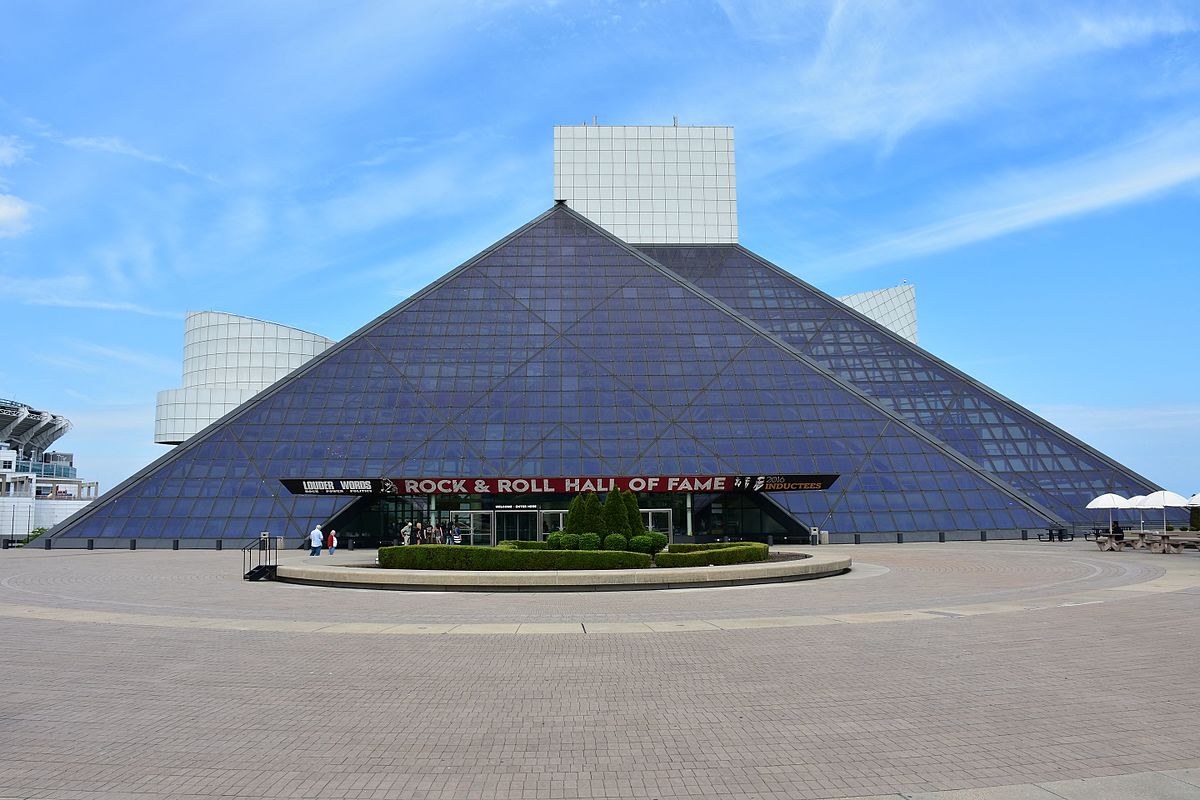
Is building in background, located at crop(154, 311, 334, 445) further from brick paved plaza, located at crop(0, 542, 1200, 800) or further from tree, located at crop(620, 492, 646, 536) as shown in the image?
brick paved plaza, located at crop(0, 542, 1200, 800)

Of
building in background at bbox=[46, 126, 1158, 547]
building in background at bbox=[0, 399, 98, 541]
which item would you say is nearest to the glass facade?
building in background at bbox=[46, 126, 1158, 547]

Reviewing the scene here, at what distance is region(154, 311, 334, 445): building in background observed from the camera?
74625mm

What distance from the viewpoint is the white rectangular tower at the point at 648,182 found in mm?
73812

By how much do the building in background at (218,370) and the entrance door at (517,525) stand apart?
4169 centimetres

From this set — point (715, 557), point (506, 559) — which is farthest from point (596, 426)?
point (506, 559)

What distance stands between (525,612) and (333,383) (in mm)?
31849

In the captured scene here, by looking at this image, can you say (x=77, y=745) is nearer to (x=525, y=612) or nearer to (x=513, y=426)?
(x=525, y=612)

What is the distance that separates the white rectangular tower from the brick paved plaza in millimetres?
58025

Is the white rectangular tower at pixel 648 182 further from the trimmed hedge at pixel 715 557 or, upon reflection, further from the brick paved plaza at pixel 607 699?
the brick paved plaza at pixel 607 699

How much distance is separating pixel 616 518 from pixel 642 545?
1.30m

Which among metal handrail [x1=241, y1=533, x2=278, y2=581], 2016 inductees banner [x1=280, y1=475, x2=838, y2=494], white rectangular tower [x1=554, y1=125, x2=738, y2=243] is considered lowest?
metal handrail [x1=241, y1=533, x2=278, y2=581]

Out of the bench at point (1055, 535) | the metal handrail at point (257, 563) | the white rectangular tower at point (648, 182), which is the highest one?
the white rectangular tower at point (648, 182)

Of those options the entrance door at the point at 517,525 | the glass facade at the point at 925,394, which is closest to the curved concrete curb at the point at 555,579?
the entrance door at the point at 517,525

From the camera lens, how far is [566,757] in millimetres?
7570
